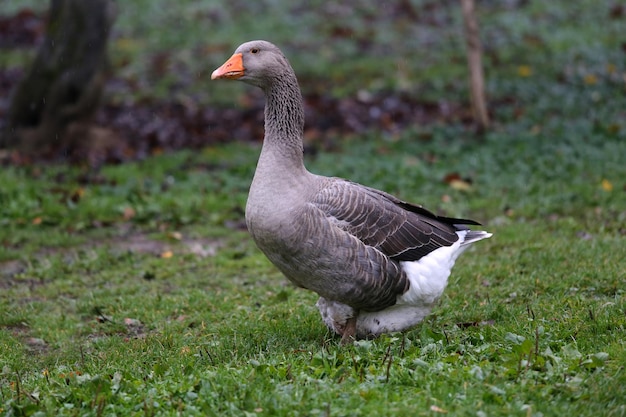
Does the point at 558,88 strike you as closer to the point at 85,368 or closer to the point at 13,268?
the point at 13,268

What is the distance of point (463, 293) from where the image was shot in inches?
273

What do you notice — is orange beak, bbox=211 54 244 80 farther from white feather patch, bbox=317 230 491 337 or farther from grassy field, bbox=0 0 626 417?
grassy field, bbox=0 0 626 417

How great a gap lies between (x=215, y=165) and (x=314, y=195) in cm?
628

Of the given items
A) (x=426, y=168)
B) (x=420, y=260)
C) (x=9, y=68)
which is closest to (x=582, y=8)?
(x=426, y=168)

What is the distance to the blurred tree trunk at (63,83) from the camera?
39.5 ft

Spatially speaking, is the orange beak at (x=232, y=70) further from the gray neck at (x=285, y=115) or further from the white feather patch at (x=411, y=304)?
the white feather patch at (x=411, y=304)

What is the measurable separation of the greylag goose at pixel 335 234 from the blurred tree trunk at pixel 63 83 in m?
7.03

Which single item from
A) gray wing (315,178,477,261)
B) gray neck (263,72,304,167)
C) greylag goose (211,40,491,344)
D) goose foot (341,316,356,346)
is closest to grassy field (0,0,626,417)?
goose foot (341,316,356,346)

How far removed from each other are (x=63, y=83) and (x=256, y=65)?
23.9ft

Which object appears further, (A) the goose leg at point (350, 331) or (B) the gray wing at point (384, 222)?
(A) the goose leg at point (350, 331)

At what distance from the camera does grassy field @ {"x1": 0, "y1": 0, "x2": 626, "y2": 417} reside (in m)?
4.53

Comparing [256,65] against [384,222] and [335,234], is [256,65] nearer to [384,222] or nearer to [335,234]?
[335,234]

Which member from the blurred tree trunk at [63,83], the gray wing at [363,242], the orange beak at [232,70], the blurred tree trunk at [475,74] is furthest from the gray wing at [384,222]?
the blurred tree trunk at [63,83]

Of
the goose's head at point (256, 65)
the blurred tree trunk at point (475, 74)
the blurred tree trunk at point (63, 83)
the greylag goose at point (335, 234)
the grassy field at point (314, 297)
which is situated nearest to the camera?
the grassy field at point (314, 297)
